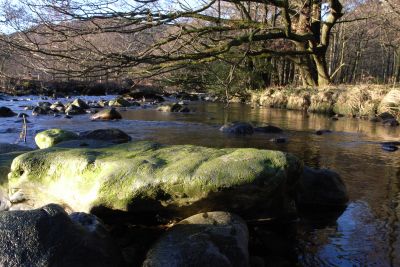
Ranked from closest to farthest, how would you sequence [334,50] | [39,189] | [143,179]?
[143,179] < [39,189] < [334,50]

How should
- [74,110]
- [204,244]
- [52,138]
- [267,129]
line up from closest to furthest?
1. [204,244]
2. [52,138]
3. [267,129]
4. [74,110]

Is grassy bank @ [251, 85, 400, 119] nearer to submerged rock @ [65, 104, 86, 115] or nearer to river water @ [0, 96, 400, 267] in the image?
river water @ [0, 96, 400, 267]

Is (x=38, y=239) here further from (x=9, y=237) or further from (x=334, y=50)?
(x=334, y=50)

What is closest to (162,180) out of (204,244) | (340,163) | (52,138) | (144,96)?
(204,244)

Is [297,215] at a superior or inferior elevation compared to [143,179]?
inferior

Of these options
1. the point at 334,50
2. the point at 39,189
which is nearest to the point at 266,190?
the point at 39,189

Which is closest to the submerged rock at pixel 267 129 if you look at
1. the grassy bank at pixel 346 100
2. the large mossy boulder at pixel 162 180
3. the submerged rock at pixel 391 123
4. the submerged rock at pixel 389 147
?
the submerged rock at pixel 389 147

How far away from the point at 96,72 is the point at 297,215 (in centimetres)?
431

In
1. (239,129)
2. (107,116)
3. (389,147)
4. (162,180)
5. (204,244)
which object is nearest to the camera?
(204,244)

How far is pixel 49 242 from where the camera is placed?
10.6 feet

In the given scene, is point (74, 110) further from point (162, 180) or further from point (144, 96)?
point (162, 180)

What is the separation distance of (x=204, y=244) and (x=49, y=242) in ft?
3.82

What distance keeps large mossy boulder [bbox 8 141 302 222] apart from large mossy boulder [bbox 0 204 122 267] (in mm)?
812

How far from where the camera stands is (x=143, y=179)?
4215 millimetres
